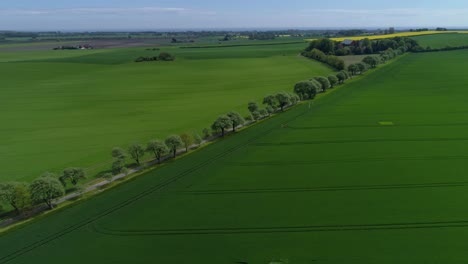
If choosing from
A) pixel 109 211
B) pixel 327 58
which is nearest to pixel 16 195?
pixel 109 211

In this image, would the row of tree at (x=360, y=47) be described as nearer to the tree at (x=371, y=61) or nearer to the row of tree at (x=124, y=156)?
the tree at (x=371, y=61)

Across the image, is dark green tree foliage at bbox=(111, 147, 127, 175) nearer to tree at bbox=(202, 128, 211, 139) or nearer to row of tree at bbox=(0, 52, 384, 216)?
row of tree at bbox=(0, 52, 384, 216)

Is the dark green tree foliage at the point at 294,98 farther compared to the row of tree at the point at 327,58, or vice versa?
the row of tree at the point at 327,58

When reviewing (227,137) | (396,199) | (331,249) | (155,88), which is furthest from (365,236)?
(155,88)

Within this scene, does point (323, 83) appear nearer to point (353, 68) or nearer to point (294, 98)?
point (294, 98)

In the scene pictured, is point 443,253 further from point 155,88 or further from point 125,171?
point 155,88

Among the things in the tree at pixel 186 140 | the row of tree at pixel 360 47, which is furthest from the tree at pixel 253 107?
the row of tree at pixel 360 47
